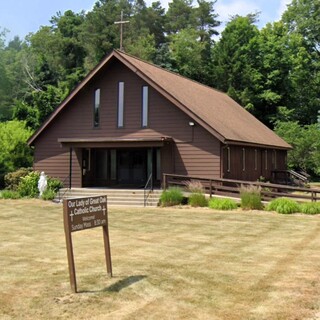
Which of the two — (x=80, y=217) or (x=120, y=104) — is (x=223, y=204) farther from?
(x=80, y=217)

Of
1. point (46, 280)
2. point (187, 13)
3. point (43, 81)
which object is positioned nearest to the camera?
point (46, 280)

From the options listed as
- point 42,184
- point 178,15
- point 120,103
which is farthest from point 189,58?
point 42,184

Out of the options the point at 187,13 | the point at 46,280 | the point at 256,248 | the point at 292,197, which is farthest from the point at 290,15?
the point at 46,280

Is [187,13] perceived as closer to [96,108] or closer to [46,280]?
[96,108]

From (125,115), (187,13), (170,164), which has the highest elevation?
(187,13)

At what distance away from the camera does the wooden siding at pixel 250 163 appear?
903 inches

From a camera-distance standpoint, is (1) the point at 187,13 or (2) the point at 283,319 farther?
(1) the point at 187,13

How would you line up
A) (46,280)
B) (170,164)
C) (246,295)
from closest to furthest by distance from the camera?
1. (246,295)
2. (46,280)
3. (170,164)

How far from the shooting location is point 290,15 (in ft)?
196

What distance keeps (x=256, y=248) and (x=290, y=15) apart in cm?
5556

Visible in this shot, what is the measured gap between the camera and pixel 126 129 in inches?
951

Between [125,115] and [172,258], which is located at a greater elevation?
[125,115]

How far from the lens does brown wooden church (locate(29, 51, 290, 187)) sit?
22266 mm

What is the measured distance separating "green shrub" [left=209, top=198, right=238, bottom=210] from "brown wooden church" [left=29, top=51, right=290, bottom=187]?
3.45m
